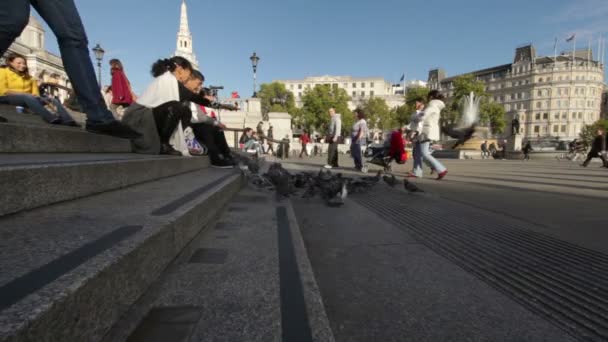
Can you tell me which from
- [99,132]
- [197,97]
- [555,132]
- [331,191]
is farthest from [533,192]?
[555,132]

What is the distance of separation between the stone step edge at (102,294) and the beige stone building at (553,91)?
98.3 m

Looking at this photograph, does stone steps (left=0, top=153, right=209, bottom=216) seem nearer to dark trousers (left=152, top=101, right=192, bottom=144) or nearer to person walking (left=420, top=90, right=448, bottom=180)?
dark trousers (left=152, top=101, right=192, bottom=144)

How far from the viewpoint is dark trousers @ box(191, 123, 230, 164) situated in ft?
18.7

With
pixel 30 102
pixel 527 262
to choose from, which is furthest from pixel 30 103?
pixel 527 262

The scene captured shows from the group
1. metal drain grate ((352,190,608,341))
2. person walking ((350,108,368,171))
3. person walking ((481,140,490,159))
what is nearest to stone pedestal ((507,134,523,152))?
person walking ((481,140,490,159))

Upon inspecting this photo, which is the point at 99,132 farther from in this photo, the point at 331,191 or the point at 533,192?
the point at 533,192

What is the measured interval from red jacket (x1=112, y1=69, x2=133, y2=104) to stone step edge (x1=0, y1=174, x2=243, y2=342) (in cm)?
707

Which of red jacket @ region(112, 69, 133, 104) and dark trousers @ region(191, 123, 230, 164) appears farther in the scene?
red jacket @ region(112, 69, 133, 104)

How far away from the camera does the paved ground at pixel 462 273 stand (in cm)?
127

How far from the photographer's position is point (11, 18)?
7.48 feet

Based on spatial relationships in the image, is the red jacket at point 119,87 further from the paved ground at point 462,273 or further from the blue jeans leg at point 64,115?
the paved ground at point 462,273

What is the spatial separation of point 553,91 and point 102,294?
115288 mm

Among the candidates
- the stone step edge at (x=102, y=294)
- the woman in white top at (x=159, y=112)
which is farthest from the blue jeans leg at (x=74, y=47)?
the stone step edge at (x=102, y=294)

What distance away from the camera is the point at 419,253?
7.01 ft
